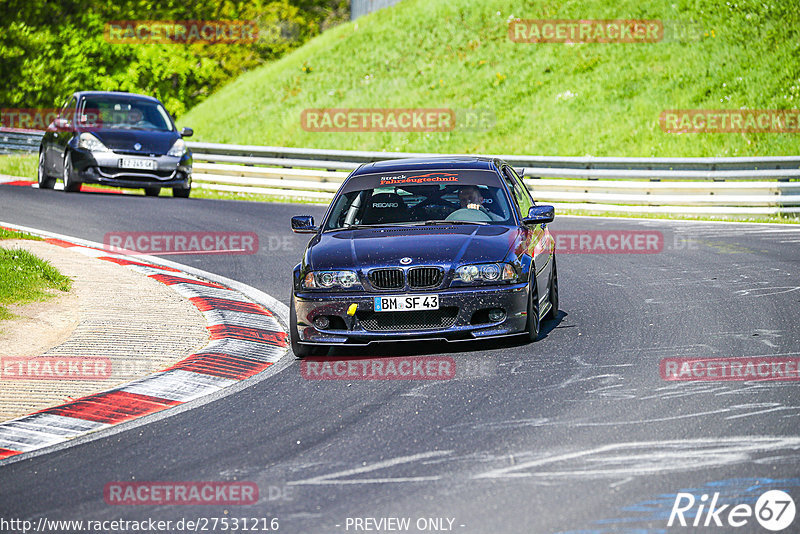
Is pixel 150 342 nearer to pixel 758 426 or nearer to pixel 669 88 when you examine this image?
pixel 758 426

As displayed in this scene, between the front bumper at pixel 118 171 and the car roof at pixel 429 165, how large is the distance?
1100 cm

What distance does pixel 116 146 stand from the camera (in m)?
20.6

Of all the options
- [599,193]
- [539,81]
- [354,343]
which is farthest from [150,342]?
[539,81]

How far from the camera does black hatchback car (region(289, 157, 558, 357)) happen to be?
8.45 metres

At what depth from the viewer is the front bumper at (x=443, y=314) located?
844 centimetres

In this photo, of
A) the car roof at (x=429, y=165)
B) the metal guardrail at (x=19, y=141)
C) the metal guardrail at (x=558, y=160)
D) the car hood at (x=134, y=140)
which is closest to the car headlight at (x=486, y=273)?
the car roof at (x=429, y=165)

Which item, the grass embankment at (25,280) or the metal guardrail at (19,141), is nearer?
the grass embankment at (25,280)

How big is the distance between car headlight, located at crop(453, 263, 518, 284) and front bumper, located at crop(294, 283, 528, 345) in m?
0.07

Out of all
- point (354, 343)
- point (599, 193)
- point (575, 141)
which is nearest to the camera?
point (354, 343)

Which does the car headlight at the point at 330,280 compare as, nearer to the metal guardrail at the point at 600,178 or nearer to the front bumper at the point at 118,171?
the front bumper at the point at 118,171

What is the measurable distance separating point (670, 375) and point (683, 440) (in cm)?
170

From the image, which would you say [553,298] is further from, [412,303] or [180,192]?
[180,192]

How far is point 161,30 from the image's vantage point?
5756 cm

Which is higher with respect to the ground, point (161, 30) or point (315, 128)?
point (161, 30)
